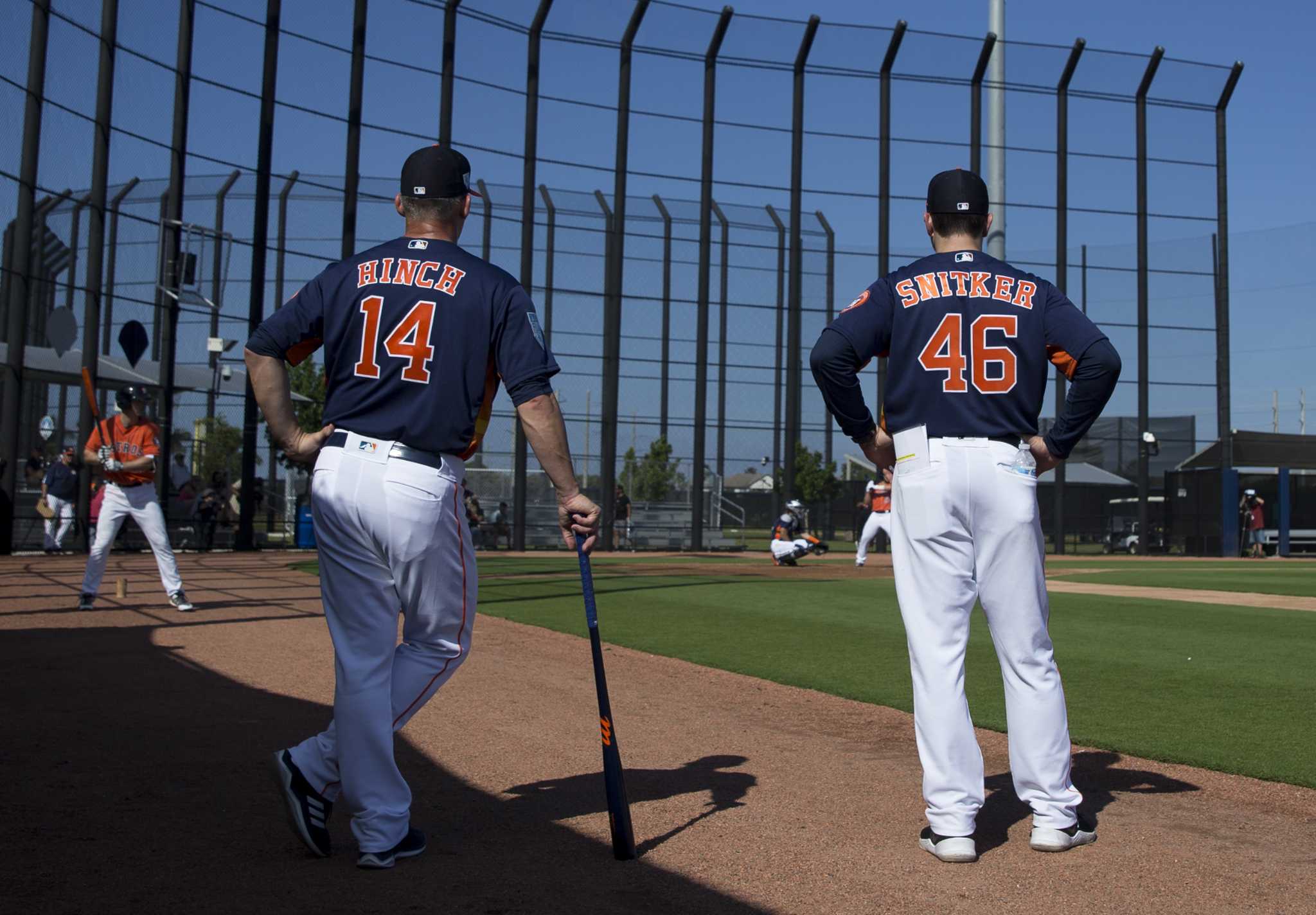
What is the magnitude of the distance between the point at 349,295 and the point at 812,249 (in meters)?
29.5

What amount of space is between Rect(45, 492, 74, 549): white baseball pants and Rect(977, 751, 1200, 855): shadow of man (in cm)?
1867

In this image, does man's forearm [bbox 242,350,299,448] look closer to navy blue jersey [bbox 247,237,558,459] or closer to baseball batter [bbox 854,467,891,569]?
navy blue jersey [bbox 247,237,558,459]

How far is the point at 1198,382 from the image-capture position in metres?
33.2

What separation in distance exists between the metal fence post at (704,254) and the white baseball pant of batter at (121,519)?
791 inches

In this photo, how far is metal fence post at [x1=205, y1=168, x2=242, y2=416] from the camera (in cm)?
2372

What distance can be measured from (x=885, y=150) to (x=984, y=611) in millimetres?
30004

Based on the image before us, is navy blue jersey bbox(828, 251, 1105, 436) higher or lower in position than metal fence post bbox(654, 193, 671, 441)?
lower

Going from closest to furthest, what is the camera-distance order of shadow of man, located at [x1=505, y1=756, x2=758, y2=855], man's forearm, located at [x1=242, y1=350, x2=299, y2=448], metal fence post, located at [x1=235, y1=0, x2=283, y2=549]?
man's forearm, located at [x1=242, y1=350, x2=299, y2=448]
shadow of man, located at [x1=505, y1=756, x2=758, y2=855]
metal fence post, located at [x1=235, y1=0, x2=283, y2=549]

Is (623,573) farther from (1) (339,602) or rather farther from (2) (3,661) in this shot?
(1) (339,602)

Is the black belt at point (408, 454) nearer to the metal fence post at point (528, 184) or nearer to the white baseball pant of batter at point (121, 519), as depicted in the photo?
the white baseball pant of batter at point (121, 519)

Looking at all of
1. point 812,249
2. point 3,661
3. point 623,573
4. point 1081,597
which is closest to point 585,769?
point 3,661

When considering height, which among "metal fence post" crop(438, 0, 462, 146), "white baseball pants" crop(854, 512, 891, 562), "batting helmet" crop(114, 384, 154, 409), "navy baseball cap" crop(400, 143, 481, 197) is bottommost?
"white baseball pants" crop(854, 512, 891, 562)

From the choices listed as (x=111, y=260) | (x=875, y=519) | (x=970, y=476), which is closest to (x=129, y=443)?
(x=970, y=476)

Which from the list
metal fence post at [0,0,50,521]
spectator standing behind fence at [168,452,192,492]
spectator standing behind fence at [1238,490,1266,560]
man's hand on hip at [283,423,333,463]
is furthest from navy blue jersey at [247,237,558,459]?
spectator standing behind fence at [1238,490,1266,560]
